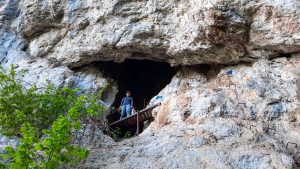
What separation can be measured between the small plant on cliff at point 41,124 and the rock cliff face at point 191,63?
1.05 meters

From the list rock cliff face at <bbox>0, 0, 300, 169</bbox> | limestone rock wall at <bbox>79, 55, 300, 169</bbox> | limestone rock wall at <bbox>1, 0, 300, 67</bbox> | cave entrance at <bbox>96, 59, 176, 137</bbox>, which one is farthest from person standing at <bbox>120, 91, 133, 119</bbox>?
cave entrance at <bbox>96, 59, 176, 137</bbox>

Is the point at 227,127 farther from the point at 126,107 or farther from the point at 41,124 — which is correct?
the point at 126,107

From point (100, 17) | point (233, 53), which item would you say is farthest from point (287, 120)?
point (100, 17)

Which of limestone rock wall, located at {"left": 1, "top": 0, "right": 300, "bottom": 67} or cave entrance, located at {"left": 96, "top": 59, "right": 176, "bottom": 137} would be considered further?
cave entrance, located at {"left": 96, "top": 59, "right": 176, "bottom": 137}

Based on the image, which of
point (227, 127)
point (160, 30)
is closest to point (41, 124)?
point (227, 127)

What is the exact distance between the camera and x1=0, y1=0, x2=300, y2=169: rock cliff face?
793 cm

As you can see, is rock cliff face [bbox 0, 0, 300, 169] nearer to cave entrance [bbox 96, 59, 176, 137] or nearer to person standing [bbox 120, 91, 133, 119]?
person standing [bbox 120, 91, 133, 119]

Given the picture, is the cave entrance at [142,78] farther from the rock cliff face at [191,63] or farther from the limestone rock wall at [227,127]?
the limestone rock wall at [227,127]

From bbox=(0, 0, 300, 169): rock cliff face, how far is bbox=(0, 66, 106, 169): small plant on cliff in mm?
1047

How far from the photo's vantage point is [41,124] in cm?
853

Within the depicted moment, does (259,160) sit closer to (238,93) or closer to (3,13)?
(238,93)

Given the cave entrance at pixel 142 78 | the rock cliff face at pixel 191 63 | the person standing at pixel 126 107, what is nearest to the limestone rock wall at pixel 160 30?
the rock cliff face at pixel 191 63

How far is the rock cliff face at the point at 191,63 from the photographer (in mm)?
7926

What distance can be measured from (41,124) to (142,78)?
7586 mm
